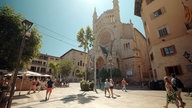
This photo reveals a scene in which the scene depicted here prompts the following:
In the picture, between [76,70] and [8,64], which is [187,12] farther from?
[76,70]

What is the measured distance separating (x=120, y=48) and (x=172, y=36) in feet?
77.5

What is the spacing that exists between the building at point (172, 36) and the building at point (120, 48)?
51.6ft

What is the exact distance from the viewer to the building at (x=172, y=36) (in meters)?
13.6

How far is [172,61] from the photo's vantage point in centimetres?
1506

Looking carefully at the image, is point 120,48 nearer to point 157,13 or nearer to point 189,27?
point 157,13

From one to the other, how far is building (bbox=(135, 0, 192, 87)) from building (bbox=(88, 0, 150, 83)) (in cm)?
1574

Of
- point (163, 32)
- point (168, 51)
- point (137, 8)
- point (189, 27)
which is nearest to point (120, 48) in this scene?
point (137, 8)

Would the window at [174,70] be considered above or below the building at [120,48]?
below

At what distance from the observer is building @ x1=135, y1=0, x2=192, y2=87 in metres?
13.6

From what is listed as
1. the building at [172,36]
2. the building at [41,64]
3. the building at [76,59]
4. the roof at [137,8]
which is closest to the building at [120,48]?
the roof at [137,8]

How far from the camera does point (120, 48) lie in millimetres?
38906

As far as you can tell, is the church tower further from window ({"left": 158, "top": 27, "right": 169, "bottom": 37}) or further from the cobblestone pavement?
the cobblestone pavement

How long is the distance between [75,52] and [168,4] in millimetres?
46448

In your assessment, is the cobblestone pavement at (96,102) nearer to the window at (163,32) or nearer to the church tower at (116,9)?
the window at (163,32)
